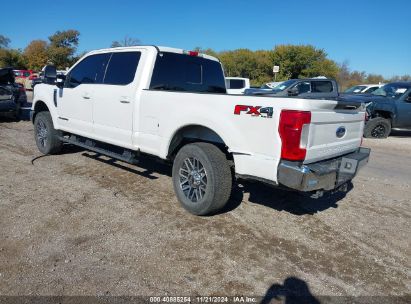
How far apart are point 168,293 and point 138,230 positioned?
116cm

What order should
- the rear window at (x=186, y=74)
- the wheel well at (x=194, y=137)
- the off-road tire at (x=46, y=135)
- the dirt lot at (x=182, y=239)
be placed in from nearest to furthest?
the dirt lot at (x=182, y=239)
the wheel well at (x=194, y=137)
the rear window at (x=186, y=74)
the off-road tire at (x=46, y=135)

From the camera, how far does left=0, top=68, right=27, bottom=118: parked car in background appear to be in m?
10.5

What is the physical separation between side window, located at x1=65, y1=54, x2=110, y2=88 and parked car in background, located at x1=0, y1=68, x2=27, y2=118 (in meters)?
5.57

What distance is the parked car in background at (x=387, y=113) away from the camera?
11.1 metres

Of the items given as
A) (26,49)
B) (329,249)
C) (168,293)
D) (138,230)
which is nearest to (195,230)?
(138,230)

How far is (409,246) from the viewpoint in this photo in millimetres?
3799

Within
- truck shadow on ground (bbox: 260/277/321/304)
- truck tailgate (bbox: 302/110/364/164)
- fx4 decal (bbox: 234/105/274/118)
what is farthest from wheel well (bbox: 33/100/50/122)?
truck shadow on ground (bbox: 260/277/321/304)

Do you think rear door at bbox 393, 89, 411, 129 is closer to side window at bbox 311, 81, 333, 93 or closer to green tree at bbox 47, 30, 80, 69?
side window at bbox 311, 81, 333, 93

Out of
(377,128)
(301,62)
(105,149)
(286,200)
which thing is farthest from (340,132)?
(301,62)

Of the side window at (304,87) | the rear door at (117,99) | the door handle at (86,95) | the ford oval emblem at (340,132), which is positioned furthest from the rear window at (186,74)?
the side window at (304,87)

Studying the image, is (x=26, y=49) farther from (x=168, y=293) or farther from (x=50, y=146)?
(x=168, y=293)

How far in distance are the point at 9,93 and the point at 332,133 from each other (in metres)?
10.1

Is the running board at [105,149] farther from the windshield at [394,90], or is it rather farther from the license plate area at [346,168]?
the windshield at [394,90]

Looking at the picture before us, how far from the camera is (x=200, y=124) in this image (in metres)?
4.00
